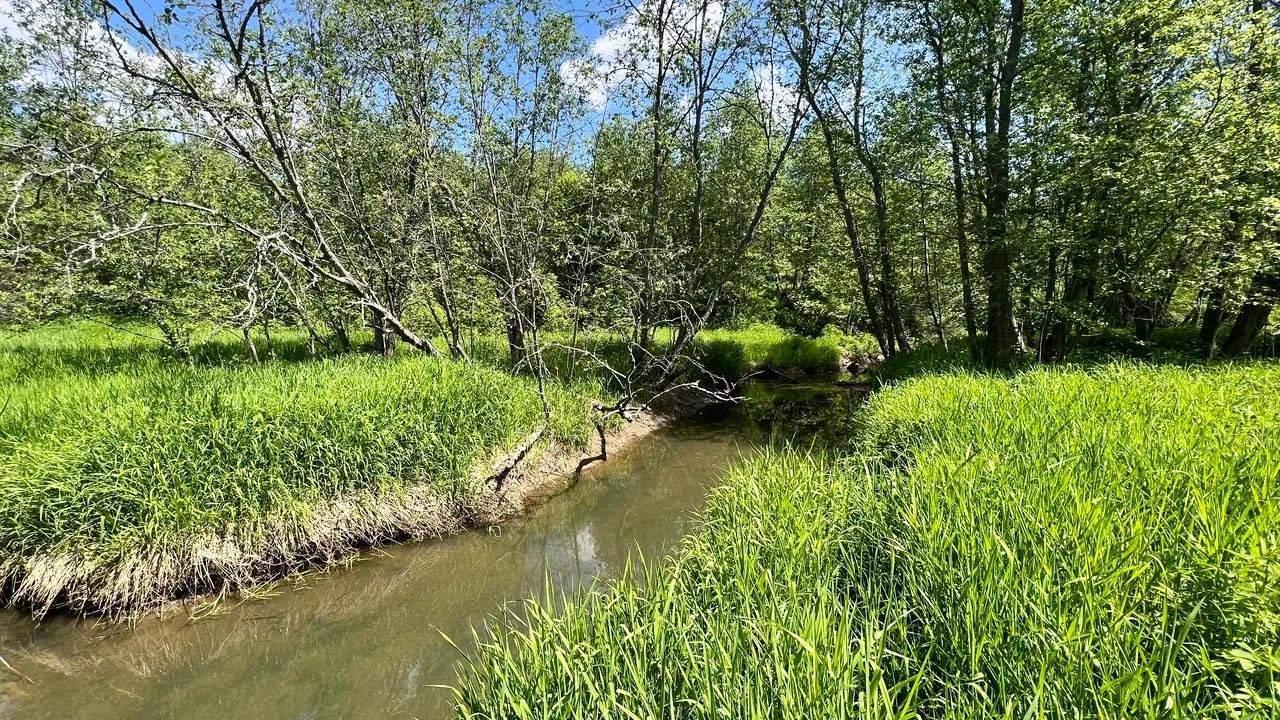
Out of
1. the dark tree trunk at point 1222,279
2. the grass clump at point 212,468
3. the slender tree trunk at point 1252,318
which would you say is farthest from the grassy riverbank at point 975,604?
the slender tree trunk at point 1252,318

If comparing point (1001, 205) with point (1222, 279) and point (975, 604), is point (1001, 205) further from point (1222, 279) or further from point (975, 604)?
point (975, 604)

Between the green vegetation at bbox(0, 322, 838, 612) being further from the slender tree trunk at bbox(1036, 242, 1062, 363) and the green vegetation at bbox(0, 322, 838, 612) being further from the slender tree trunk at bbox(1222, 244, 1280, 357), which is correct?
the slender tree trunk at bbox(1222, 244, 1280, 357)

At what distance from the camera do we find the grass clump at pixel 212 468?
4.64 meters

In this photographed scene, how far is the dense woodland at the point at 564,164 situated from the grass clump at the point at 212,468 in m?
1.27

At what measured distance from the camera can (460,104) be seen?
373 inches

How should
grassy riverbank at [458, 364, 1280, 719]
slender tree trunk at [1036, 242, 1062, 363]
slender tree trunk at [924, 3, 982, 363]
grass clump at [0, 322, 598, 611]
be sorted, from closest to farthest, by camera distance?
grassy riverbank at [458, 364, 1280, 719] < grass clump at [0, 322, 598, 611] < slender tree trunk at [1036, 242, 1062, 363] < slender tree trunk at [924, 3, 982, 363]

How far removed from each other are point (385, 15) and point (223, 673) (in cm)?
928

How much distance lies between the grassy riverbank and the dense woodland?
5.92 metres

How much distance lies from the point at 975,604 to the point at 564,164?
36.7ft

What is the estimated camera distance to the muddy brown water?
3.96m

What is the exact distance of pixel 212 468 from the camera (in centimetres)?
521

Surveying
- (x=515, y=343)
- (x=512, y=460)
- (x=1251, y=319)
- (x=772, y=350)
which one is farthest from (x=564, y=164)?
(x=1251, y=319)

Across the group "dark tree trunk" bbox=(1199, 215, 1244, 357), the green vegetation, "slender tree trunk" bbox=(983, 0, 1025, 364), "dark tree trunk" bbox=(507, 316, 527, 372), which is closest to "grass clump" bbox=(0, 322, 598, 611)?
the green vegetation

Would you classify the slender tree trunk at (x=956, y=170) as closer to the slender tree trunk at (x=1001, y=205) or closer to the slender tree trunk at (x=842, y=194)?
the slender tree trunk at (x=1001, y=205)
